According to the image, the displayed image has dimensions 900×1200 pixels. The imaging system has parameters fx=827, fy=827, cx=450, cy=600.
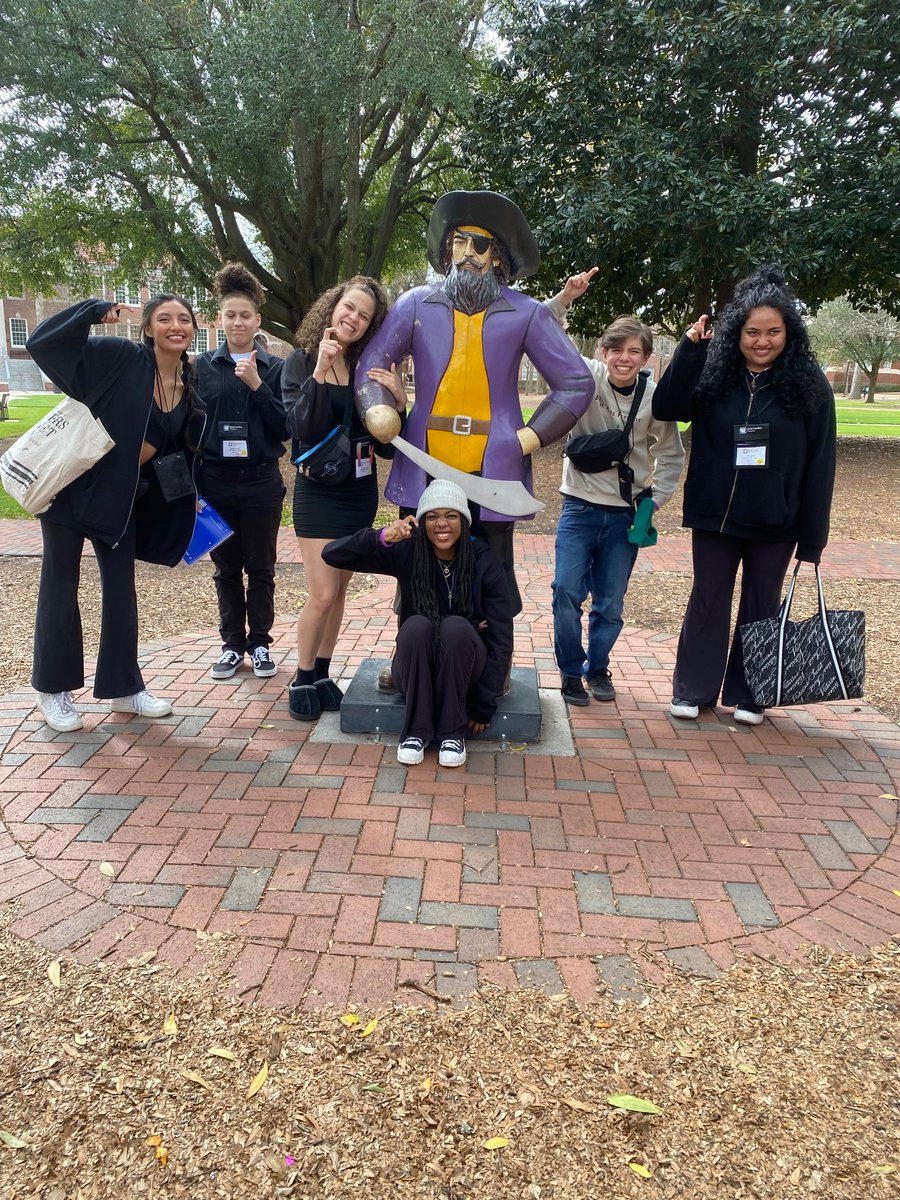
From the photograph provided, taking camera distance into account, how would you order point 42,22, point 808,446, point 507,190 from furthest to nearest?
point 507,190, point 42,22, point 808,446

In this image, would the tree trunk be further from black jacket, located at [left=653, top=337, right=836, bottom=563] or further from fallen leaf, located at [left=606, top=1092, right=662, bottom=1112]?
fallen leaf, located at [left=606, top=1092, right=662, bottom=1112]

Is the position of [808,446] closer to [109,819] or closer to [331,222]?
[109,819]

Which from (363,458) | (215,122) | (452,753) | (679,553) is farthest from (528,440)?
(215,122)

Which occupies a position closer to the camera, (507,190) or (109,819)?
(109,819)

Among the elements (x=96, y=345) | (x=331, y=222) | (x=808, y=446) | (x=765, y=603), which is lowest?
(x=765, y=603)

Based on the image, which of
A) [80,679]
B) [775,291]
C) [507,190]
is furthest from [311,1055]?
[507,190]

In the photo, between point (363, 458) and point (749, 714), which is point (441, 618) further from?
point (749, 714)

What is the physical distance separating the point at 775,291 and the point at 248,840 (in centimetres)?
305

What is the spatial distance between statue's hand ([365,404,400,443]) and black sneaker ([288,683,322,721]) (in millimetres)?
1262

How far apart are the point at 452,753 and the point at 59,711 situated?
70.8 inches

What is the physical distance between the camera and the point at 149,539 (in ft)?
12.6

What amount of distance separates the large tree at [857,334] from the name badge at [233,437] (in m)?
39.9

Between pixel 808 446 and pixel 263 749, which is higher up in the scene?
pixel 808 446

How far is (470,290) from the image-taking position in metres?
3.25
